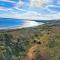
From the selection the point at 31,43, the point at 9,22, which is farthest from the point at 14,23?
the point at 31,43

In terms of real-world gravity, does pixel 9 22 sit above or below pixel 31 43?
above

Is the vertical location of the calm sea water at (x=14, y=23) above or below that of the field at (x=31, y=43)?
above

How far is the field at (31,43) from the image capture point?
15.1 feet

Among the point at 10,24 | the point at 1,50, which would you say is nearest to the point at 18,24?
the point at 10,24

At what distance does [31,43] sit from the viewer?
183 inches

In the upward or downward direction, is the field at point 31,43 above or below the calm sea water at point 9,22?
below

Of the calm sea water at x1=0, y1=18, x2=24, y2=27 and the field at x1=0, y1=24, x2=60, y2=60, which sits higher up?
the calm sea water at x1=0, y1=18, x2=24, y2=27

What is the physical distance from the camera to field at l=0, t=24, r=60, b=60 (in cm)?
460

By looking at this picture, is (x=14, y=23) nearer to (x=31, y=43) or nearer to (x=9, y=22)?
(x=9, y=22)

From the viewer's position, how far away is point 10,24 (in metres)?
4.58

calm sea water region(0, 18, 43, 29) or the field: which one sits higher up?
calm sea water region(0, 18, 43, 29)

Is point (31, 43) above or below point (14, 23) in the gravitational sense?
below

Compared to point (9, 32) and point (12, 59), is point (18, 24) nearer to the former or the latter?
point (9, 32)

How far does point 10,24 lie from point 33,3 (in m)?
0.46
